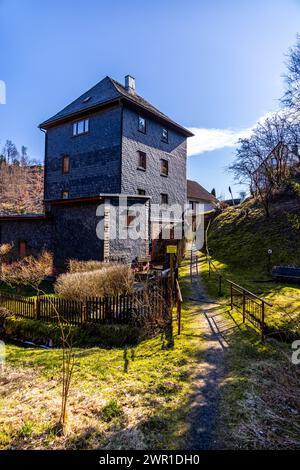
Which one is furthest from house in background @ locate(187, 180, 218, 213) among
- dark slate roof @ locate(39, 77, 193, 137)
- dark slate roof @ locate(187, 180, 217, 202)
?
dark slate roof @ locate(39, 77, 193, 137)

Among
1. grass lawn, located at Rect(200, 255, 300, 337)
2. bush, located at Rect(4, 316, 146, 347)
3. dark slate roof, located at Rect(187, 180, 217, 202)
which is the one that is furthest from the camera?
dark slate roof, located at Rect(187, 180, 217, 202)

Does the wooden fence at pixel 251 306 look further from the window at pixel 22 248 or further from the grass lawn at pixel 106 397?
the window at pixel 22 248

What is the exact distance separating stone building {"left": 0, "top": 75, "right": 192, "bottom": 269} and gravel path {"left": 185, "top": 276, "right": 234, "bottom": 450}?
8.25m

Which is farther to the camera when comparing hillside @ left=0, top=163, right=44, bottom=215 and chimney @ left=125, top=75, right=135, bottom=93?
hillside @ left=0, top=163, right=44, bottom=215

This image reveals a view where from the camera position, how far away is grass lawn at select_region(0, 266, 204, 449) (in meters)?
4.01

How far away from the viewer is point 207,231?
85.4 ft

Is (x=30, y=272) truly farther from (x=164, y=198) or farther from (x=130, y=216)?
(x=164, y=198)

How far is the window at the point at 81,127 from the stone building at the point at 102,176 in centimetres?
8

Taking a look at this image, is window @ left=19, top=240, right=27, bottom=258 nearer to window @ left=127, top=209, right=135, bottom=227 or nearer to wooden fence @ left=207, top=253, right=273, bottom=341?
window @ left=127, top=209, right=135, bottom=227

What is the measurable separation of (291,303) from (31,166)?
8323 cm

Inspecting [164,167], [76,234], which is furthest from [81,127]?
[76,234]

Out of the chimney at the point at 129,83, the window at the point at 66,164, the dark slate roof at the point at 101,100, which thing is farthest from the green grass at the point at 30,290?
the chimney at the point at 129,83
